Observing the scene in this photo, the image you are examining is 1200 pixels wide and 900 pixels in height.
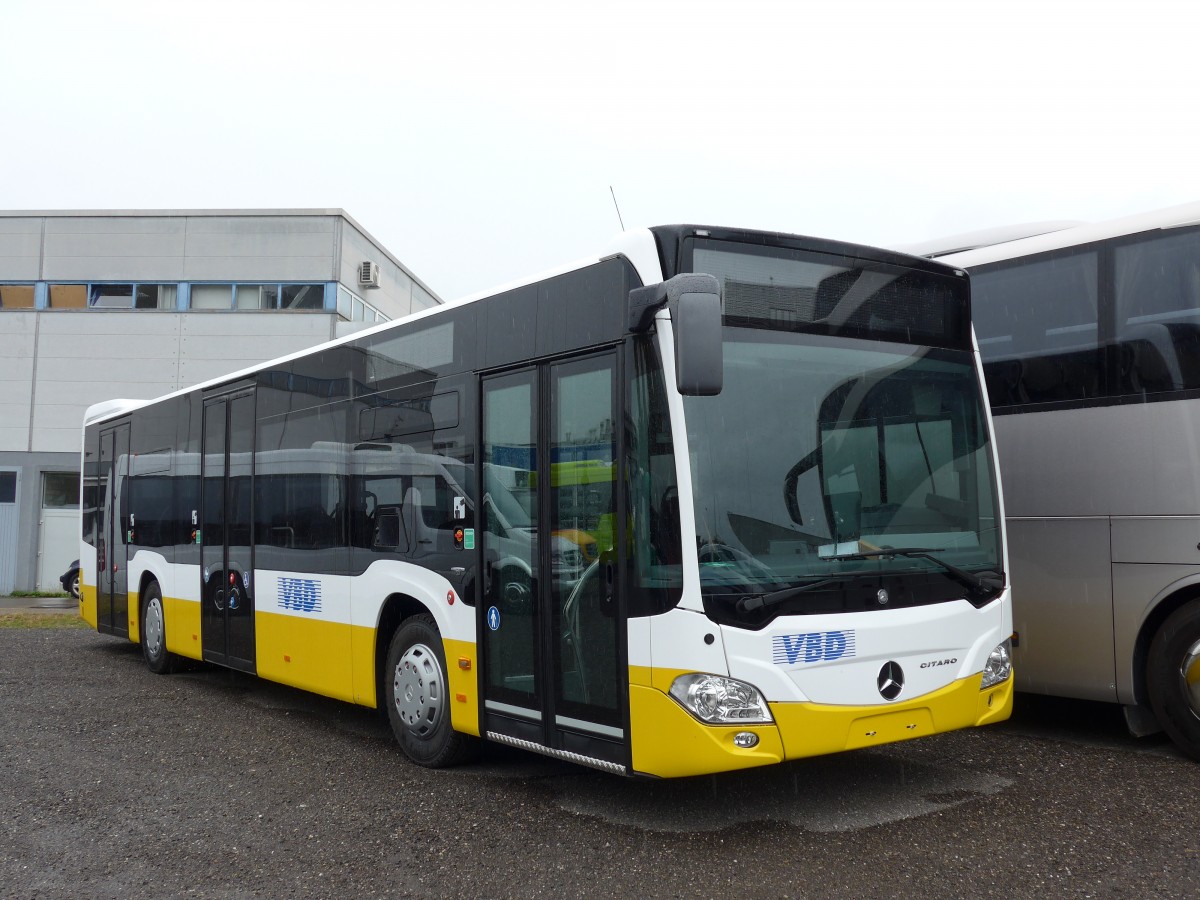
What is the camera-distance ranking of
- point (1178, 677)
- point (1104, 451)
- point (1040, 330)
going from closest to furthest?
point (1178, 677) → point (1104, 451) → point (1040, 330)

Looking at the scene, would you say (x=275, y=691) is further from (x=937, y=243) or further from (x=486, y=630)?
(x=937, y=243)

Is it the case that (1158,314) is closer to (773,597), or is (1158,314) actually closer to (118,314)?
(773,597)

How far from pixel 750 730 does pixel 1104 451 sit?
12.0ft

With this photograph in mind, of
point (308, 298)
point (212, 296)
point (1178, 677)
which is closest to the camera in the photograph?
point (1178, 677)

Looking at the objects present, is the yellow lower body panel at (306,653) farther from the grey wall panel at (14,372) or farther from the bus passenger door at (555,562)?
the grey wall panel at (14,372)

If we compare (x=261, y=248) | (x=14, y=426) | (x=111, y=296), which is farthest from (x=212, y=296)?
(x=14, y=426)

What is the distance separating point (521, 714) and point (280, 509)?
3880 millimetres

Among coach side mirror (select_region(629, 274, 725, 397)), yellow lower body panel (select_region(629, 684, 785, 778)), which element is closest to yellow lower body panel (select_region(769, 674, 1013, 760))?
yellow lower body panel (select_region(629, 684, 785, 778))

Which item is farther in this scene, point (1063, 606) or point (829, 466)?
point (1063, 606)

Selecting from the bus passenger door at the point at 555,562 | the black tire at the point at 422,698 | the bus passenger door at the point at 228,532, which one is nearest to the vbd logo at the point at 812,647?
the bus passenger door at the point at 555,562

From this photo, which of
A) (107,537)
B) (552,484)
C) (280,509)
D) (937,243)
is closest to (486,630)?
(552,484)

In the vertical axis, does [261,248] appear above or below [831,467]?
above

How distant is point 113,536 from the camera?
545 inches

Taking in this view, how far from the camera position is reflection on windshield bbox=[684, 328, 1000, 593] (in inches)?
208
